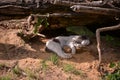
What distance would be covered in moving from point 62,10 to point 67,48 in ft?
2.70

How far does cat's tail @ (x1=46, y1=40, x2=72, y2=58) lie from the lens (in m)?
5.64

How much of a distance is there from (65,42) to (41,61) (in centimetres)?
101

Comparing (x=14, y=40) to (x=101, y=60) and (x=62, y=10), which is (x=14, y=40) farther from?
(x=101, y=60)

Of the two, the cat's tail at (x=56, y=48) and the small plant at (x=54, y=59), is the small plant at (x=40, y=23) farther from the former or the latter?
the small plant at (x=54, y=59)

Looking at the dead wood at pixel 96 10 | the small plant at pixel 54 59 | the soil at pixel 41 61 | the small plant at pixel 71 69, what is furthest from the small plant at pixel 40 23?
the small plant at pixel 71 69

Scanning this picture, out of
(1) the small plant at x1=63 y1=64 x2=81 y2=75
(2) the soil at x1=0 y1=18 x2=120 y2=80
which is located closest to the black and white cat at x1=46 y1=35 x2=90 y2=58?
(2) the soil at x1=0 y1=18 x2=120 y2=80

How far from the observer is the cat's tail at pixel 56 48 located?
564 cm

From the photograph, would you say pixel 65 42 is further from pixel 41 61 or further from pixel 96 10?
pixel 96 10

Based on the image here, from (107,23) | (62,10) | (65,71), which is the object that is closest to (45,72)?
(65,71)

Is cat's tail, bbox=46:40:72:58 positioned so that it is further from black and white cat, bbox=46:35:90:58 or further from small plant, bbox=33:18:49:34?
small plant, bbox=33:18:49:34

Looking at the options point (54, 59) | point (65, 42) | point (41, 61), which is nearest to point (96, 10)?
point (65, 42)

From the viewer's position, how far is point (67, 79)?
4953 mm

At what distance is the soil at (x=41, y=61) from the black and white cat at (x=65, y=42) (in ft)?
0.44

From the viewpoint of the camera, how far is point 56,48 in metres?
5.82
